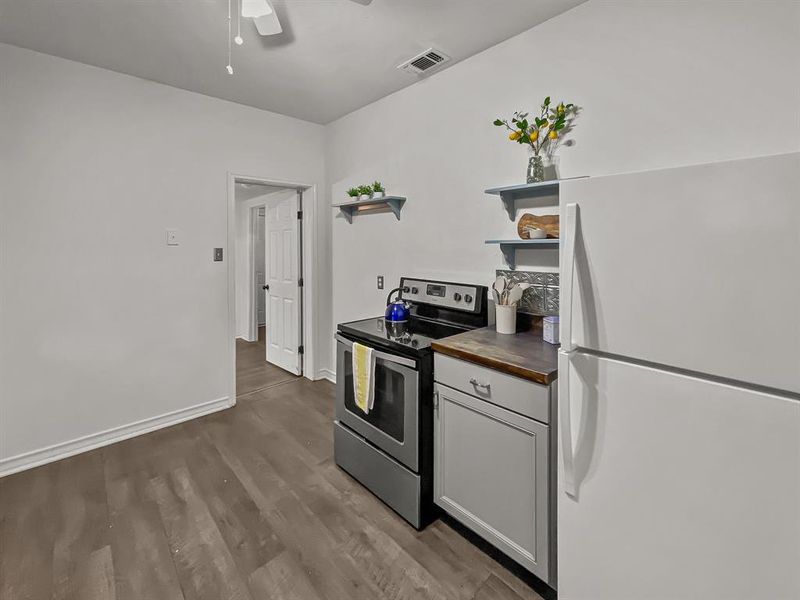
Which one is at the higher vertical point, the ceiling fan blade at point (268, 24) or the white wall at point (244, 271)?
the ceiling fan blade at point (268, 24)

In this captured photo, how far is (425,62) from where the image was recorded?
242cm

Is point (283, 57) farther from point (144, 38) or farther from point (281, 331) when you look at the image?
point (281, 331)

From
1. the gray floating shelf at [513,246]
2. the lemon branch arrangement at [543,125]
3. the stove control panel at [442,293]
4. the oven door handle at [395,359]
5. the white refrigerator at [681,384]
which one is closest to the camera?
the white refrigerator at [681,384]

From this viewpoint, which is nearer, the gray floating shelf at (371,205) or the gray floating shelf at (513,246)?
the gray floating shelf at (513,246)

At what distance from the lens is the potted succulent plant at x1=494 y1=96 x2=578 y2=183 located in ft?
6.33

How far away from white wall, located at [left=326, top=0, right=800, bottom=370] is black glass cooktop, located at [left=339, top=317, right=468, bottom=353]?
42 centimetres

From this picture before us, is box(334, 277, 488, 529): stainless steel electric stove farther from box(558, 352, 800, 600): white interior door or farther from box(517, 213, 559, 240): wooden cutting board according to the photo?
box(558, 352, 800, 600): white interior door

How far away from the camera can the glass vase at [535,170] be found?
1.97 meters

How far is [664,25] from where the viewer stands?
1634 mm

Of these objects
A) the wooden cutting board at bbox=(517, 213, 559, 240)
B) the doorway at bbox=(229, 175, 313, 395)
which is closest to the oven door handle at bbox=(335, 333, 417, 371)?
the wooden cutting board at bbox=(517, 213, 559, 240)

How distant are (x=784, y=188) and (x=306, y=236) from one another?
341cm

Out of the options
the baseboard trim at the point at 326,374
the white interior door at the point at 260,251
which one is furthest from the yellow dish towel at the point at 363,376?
the white interior door at the point at 260,251

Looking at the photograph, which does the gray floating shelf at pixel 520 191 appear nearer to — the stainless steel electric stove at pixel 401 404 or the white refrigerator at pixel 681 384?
the stainless steel electric stove at pixel 401 404

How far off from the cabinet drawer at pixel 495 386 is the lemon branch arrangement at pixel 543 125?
121 centimetres
